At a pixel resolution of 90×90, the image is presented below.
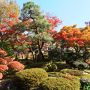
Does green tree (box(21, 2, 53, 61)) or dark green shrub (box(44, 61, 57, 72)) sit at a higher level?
green tree (box(21, 2, 53, 61))

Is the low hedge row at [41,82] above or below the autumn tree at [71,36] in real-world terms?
below

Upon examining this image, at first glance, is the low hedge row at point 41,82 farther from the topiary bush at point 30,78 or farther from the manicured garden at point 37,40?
the manicured garden at point 37,40

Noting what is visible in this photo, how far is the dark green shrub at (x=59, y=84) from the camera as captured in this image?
45.3 ft

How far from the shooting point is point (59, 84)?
13945mm

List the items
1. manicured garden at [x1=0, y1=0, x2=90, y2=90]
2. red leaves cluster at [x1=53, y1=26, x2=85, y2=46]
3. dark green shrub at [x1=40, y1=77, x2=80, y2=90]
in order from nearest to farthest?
1. dark green shrub at [x1=40, y1=77, x2=80, y2=90]
2. manicured garden at [x1=0, y1=0, x2=90, y2=90]
3. red leaves cluster at [x1=53, y1=26, x2=85, y2=46]

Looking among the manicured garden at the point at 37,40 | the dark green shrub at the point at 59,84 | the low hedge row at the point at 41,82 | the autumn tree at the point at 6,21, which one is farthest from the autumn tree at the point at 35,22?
the dark green shrub at the point at 59,84

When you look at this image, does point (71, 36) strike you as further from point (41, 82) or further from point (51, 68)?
point (41, 82)

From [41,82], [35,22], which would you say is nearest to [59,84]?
[41,82]

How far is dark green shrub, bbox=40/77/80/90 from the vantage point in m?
13.8

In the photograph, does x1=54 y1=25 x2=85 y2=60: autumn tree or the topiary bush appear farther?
x1=54 y1=25 x2=85 y2=60: autumn tree

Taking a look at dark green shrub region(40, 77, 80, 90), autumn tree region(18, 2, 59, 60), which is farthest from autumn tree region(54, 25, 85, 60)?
dark green shrub region(40, 77, 80, 90)

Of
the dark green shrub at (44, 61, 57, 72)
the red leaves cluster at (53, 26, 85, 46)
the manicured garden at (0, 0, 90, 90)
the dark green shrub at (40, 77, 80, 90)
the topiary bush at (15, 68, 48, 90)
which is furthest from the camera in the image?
the red leaves cluster at (53, 26, 85, 46)

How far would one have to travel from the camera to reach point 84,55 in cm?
2881

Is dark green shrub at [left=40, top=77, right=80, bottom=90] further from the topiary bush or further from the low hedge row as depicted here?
the topiary bush
